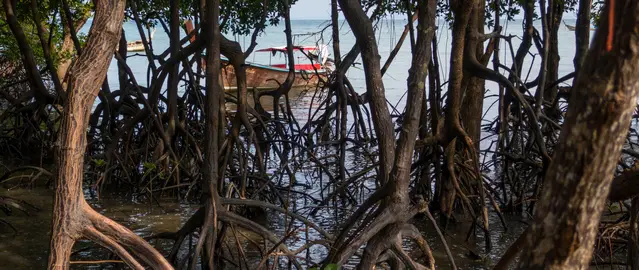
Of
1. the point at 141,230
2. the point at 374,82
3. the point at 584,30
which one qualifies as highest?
the point at 584,30

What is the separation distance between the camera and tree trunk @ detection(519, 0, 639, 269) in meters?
1.68

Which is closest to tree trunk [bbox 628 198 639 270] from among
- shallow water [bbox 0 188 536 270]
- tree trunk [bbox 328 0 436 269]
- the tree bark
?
tree trunk [bbox 328 0 436 269]

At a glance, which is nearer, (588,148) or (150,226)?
(588,148)

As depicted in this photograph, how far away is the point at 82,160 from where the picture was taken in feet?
9.85

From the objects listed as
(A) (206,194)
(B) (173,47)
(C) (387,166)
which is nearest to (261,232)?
(A) (206,194)

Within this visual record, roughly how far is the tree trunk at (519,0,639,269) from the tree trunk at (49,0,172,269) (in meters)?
1.71

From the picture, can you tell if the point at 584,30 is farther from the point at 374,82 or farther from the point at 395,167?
the point at 395,167

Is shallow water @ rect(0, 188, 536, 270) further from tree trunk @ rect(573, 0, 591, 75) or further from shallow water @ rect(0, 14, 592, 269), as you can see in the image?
tree trunk @ rect(573, 0, 591, 75)

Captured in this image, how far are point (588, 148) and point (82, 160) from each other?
192cm

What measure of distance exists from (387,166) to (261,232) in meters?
0.75

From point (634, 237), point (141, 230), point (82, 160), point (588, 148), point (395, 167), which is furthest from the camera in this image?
point (141, 230)

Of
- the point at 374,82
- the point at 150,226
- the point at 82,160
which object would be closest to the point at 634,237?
the point at 374,82

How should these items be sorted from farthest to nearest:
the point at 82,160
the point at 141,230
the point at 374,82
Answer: the point at 141,230 → the point at 374,82 → the point at 82,160

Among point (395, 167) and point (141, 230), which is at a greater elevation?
point (395, 167)
